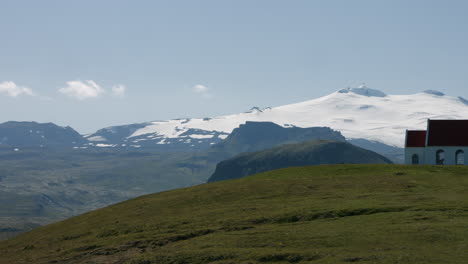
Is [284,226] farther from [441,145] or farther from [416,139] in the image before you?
[416,139]

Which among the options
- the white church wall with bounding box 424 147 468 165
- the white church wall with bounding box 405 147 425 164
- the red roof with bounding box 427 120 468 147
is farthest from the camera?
the white church wall with bounding box 405 147 425 164

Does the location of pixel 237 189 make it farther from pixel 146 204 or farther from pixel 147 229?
pixel 147 229

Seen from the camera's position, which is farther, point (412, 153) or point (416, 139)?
point (416, 139)

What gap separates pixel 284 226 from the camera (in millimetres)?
46219

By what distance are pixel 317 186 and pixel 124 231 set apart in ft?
78.8

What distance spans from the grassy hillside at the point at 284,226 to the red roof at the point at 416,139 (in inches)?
1133

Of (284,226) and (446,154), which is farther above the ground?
(446,154)

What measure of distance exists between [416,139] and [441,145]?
20.7ft

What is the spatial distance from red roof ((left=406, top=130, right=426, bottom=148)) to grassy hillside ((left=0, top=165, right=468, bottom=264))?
28.8 meters

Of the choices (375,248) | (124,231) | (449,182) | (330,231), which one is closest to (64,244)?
(124,231)

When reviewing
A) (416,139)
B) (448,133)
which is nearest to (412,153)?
(416,139)

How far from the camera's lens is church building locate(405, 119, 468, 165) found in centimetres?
9862

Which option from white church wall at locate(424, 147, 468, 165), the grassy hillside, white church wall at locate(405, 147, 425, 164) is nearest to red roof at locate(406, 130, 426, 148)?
white church wall at locate(405, 147, 425, 164)

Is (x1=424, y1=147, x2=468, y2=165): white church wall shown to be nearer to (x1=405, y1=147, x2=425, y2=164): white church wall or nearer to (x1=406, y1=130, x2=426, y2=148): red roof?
(x1=405, y1=147, x2=425, y2=164): white church wall
